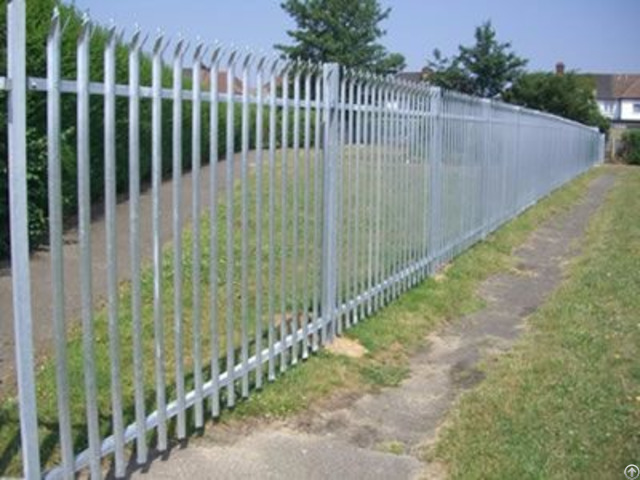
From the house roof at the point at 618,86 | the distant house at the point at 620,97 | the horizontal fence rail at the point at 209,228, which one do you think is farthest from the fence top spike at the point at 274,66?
the house roof at the point at 618,86

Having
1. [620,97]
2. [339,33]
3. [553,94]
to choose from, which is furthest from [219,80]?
[620,97]

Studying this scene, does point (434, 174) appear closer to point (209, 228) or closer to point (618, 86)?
point (209, 228)

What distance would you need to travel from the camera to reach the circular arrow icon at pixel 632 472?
4199 mm

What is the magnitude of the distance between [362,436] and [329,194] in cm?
200

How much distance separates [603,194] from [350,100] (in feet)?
71.3

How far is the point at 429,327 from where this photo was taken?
24.9ft

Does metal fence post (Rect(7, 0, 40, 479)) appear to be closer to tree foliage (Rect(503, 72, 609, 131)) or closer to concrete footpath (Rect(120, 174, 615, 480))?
concrete footpath (Rect(120, 174, 615, 480))

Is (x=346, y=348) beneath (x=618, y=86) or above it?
beneath

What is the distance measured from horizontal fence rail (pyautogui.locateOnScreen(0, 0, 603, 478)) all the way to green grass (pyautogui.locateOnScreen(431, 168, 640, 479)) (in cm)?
136

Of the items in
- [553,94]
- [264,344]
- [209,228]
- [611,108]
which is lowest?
[264,344]

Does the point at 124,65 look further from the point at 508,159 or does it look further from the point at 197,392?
the point at 508,159

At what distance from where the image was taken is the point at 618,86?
89.5 metres

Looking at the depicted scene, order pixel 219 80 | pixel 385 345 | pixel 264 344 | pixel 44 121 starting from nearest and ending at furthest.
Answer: pixel 219 80 → pixel 264 344 → pixel 385 345 → pixel 44 121

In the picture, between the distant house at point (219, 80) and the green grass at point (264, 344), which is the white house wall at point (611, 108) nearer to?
the green grass at point (264, 344)
